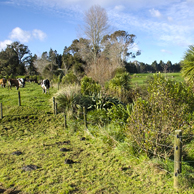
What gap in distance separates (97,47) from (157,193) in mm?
31740

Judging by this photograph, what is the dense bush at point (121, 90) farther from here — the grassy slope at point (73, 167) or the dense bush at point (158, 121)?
the dense bush at point (158, 121)

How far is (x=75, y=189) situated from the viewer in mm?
3877

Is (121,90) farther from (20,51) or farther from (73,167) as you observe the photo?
(20,51)

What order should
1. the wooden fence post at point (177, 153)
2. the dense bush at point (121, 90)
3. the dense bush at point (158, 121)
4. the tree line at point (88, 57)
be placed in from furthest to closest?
the tree line at point (88, 57) → the dense bush at point (121, 90) → the dense bush at point (158, 121) → the wooden fence post at point (177, 153)

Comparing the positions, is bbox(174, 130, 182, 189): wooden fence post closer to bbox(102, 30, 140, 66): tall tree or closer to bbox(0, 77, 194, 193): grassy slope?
bbox(0, 77, 194, 193): grassy slope

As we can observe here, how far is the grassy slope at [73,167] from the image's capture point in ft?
12.8

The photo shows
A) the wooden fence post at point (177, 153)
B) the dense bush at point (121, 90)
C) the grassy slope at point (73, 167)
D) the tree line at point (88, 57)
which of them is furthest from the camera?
the tree line at point (88, 57)

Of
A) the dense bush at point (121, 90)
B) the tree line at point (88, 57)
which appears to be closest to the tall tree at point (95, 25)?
the tree line at point (88, 57)

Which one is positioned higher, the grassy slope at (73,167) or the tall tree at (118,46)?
the tall tree at (118,46)

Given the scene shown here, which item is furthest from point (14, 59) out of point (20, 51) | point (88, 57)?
point (88, 57)

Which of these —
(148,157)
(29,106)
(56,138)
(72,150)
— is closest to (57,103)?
(29,106)

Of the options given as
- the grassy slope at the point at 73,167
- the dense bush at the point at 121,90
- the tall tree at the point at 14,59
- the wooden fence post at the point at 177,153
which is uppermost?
the tall tree at the point at 14,59

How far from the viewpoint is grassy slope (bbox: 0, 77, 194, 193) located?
3916 millimetres

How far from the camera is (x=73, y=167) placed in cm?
489
